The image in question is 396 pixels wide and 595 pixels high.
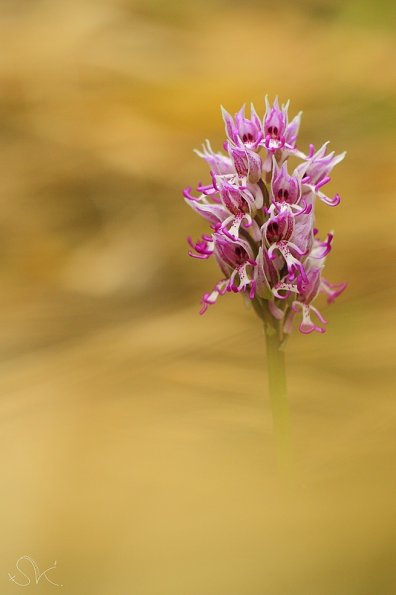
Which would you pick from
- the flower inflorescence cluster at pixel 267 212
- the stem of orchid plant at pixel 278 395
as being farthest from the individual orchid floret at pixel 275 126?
the stem of orchid plant at pixel 278 395

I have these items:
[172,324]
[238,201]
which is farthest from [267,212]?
[172,324]

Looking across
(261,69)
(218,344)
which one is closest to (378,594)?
(218,344)

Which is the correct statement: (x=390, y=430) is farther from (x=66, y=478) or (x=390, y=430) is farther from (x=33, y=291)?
(x=33, y=291)

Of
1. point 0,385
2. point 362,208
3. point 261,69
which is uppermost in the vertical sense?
point 261,69

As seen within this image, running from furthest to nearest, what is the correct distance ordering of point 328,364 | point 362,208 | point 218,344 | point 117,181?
1. point 117,181
2. point 362,208
3. point 218,344
4. point 328,364

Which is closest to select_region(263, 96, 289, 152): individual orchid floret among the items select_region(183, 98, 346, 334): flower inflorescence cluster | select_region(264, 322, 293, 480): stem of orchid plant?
select_region(183, 98, 346, 334): flower inflorescence cluster
